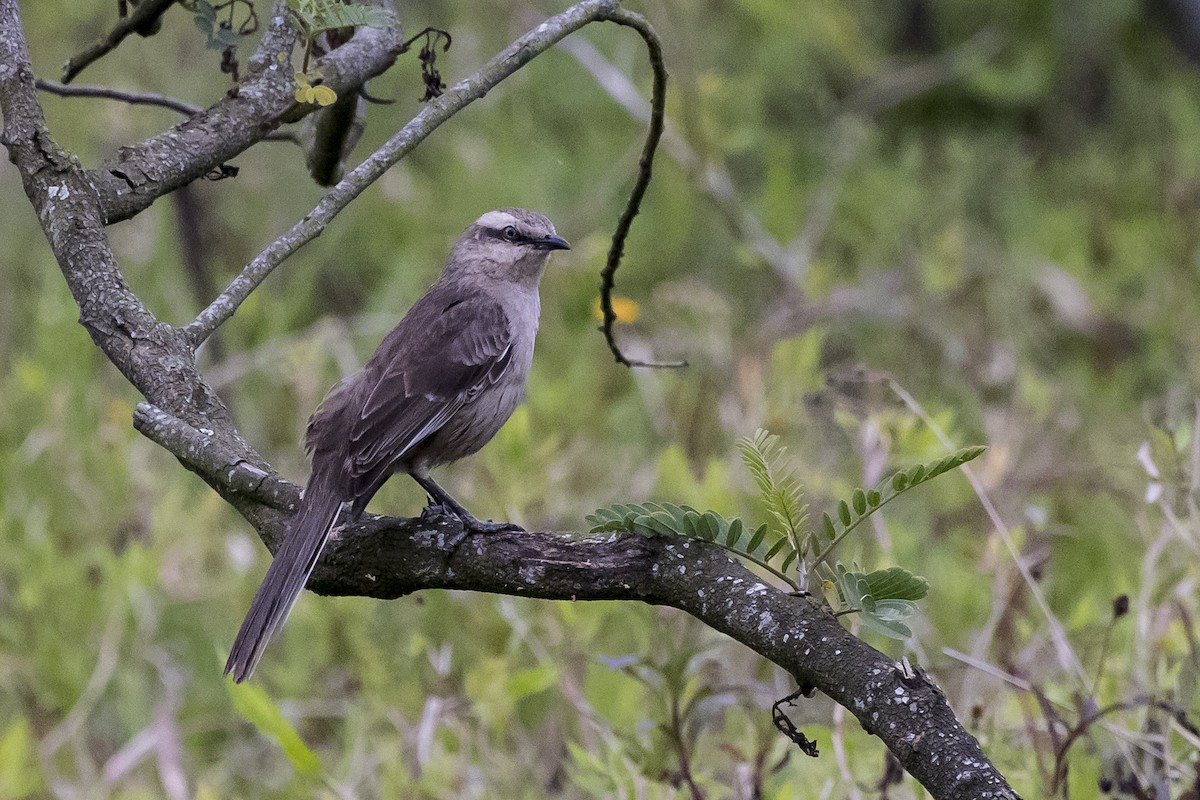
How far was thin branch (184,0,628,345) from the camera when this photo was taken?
2.75m

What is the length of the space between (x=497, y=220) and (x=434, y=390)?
1.04 meters

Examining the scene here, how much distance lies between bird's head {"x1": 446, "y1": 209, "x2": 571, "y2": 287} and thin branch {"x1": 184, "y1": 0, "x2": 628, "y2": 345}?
5.10 feet

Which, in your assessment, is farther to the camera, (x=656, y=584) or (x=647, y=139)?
(x=647, y=139)

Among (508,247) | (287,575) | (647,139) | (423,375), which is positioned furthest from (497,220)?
(287,575)

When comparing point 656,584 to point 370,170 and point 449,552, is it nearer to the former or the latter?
point 449,552

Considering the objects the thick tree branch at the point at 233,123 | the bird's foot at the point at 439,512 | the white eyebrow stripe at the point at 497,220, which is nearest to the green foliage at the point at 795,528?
the bird's foot at the point at 439,512

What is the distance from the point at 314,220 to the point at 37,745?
2951 mm

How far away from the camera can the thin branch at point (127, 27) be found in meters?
3.42

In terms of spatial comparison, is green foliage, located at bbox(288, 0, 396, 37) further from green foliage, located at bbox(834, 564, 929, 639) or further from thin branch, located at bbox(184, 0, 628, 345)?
green foliage, located at bbox(834, 564, 929, 639)

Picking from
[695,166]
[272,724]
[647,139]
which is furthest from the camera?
[695,166]

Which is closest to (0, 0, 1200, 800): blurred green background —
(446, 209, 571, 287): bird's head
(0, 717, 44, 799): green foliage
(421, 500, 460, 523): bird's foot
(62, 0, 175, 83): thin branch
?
(0, 717, 44, 799): green foliage

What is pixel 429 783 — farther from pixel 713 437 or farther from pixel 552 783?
pixel 713 437

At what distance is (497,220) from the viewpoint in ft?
15.1

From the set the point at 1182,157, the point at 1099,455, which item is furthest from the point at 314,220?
the point at 1182,157
